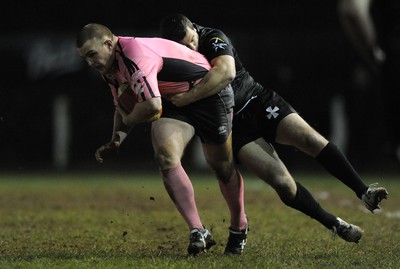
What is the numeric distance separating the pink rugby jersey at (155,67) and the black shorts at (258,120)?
592 millimetres

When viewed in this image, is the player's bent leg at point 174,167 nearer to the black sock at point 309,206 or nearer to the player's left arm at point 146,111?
the player's left arm at point 146,111

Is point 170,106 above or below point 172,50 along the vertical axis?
below

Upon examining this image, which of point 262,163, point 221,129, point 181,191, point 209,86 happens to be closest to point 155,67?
point 209,86

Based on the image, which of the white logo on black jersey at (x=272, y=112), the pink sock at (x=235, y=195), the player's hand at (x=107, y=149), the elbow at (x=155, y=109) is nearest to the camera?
the elbow at (x=155, y=109)

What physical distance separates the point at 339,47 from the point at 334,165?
56.5 ft

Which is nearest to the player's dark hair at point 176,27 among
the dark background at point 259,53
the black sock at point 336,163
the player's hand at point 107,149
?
the player's hand at point 107,149

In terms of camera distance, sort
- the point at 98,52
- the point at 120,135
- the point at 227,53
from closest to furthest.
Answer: the point at 98,52 → the point at 120,135 → the point at 227,53

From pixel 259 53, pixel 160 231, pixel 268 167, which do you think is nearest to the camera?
pixel 268 167

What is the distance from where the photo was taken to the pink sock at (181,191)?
683 centimetres

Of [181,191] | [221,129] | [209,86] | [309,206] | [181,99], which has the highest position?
[209,86]

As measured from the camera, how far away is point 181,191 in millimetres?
6859

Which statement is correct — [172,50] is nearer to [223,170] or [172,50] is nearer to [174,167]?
[174,167]

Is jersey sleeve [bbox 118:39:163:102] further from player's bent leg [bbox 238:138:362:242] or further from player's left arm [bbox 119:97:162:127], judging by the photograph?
player's bent leg [bbox 238:138:362:242]

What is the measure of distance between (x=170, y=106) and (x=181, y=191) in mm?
652
